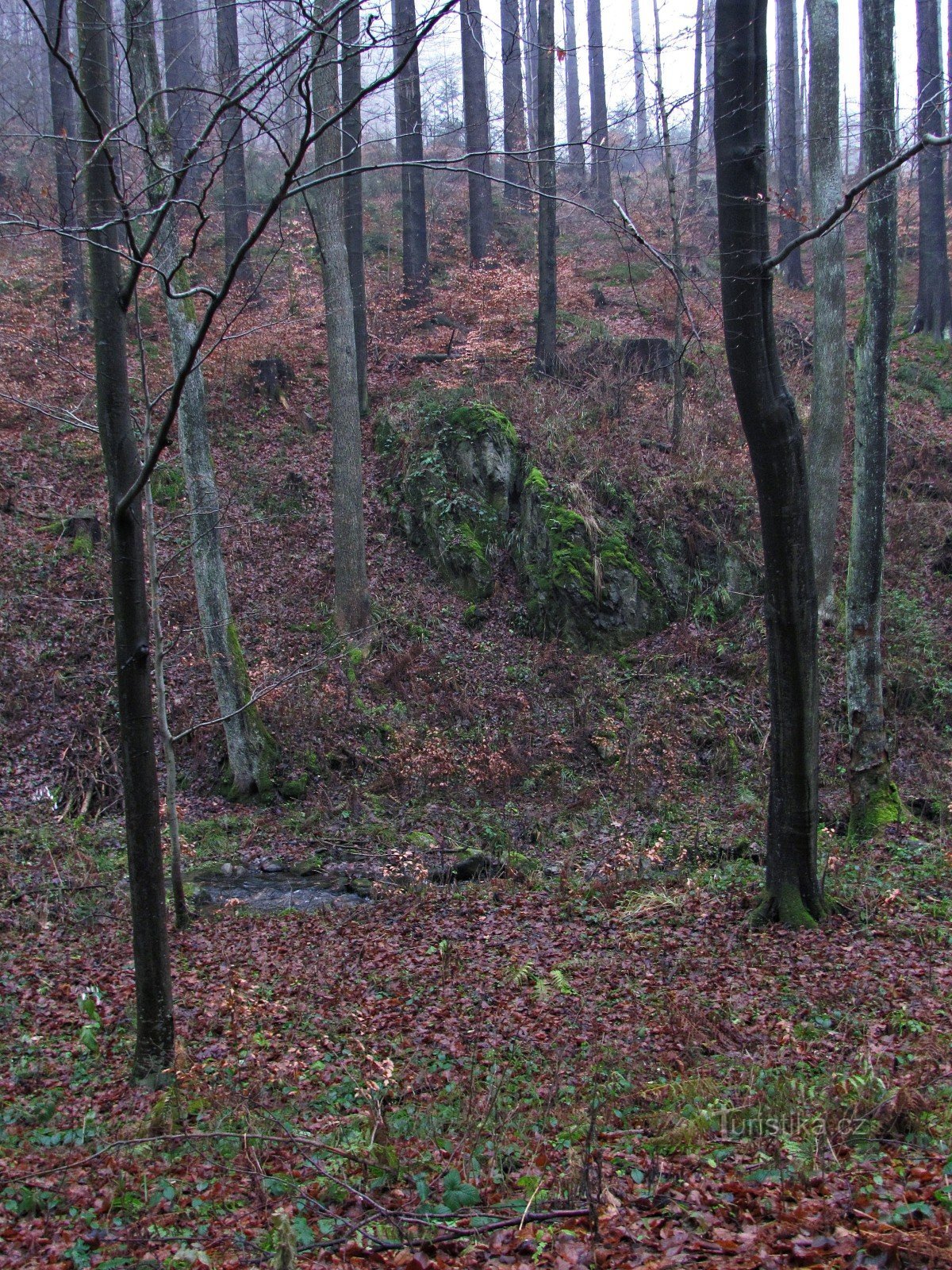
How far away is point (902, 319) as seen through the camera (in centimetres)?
2219

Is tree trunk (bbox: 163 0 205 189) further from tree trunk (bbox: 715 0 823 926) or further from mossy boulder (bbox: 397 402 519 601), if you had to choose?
mossy boulder (bbox: 397 402 519 601)

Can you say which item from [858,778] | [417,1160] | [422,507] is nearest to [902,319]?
[422,507]

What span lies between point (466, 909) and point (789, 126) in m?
30.4

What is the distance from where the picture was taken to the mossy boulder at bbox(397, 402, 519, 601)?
48.4 ft

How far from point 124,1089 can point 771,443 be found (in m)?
5.95

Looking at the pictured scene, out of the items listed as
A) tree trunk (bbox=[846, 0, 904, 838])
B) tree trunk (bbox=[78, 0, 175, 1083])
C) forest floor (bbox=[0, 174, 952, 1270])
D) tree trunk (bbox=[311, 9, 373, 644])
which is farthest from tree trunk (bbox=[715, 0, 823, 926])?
tree trunk (bbox=[311, 9, 373, 644])

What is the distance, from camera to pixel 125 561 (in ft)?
14.4

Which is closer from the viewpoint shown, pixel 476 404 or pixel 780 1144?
pixel 780 1144

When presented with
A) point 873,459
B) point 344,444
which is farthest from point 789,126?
point 873,459

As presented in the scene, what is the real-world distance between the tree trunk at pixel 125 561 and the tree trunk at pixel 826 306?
998cm

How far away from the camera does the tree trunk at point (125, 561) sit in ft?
14.3

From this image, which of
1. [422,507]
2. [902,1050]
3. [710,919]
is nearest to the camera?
[902,1050]

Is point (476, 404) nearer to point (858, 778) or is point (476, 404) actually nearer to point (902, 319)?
point (858, 778)

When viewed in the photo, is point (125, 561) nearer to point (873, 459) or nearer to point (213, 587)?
point (213, 587)
